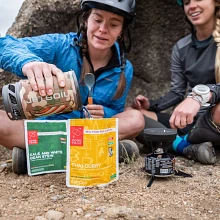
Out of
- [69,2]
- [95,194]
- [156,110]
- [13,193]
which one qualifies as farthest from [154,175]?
[69,2]

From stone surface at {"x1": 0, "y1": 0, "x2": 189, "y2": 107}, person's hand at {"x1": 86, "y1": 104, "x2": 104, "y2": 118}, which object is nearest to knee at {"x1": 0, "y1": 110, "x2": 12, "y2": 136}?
person's hand at {"x1": 86, "y1": 104, "x2": 104, "y2": 118}

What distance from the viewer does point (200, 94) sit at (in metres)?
2.11

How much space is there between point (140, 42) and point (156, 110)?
2.99 ft

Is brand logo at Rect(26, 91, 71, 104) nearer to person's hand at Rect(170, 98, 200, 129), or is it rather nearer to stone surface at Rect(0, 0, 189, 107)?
person's hand at Rect(170, 98, 200, 129)

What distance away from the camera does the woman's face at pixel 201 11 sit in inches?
98.6

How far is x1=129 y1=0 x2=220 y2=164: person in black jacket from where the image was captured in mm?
2293

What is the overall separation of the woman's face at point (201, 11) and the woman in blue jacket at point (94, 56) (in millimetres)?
475

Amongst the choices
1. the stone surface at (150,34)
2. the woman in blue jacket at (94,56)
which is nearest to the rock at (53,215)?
the woman in blue jacket at (94,56)

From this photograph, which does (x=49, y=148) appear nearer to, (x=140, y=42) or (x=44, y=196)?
(x=44, y=196)

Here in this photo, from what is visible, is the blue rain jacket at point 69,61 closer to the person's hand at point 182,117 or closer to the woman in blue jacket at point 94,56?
the woman in blue jacket at point 94,56

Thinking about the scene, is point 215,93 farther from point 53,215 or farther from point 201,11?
point 53,215

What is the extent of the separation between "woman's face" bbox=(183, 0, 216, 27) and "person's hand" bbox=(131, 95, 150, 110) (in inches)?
27.3

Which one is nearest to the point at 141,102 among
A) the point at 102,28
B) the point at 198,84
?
the point at 198,84

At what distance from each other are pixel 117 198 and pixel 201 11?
1537mm
